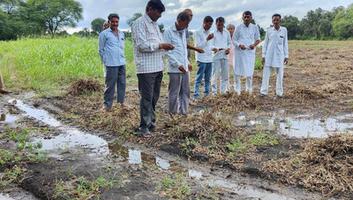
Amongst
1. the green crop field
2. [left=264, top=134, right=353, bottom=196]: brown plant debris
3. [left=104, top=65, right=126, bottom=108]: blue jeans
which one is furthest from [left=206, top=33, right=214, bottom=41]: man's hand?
the green crop field

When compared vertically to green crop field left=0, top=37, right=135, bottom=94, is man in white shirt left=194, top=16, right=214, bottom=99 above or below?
above

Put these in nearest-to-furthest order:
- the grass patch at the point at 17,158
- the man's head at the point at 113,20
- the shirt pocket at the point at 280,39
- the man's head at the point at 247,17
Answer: the grass patch at the point at 17,158 < the man's head at the point at 113,20 < the man's head at the point at 247,17 < the shirt pocket at the point at 280,39

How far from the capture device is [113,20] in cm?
723

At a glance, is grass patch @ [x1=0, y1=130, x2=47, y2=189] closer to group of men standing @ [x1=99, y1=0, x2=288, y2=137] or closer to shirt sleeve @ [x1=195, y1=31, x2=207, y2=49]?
group of men standing @ [x1=99, y1=0, x2=288, y2=137]

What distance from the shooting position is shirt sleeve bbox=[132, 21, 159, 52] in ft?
18.2

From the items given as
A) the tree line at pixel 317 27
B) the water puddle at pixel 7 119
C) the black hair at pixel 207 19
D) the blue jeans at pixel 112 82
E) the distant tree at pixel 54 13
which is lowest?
the water puddle at pixel 7 119

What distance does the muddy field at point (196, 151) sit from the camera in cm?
408

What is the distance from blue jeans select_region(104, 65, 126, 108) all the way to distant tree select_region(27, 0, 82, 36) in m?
75.9

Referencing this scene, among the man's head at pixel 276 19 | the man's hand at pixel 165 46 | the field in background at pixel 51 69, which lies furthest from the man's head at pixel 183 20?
the field in background at pixel 51 69

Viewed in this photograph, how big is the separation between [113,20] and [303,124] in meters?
3.74

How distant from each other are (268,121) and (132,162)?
288cm

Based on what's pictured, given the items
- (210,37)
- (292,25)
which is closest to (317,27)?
(292,25)

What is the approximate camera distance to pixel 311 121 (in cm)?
688

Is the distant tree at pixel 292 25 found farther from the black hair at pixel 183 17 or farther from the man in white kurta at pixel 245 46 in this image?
the black hair at pixel 183 17
